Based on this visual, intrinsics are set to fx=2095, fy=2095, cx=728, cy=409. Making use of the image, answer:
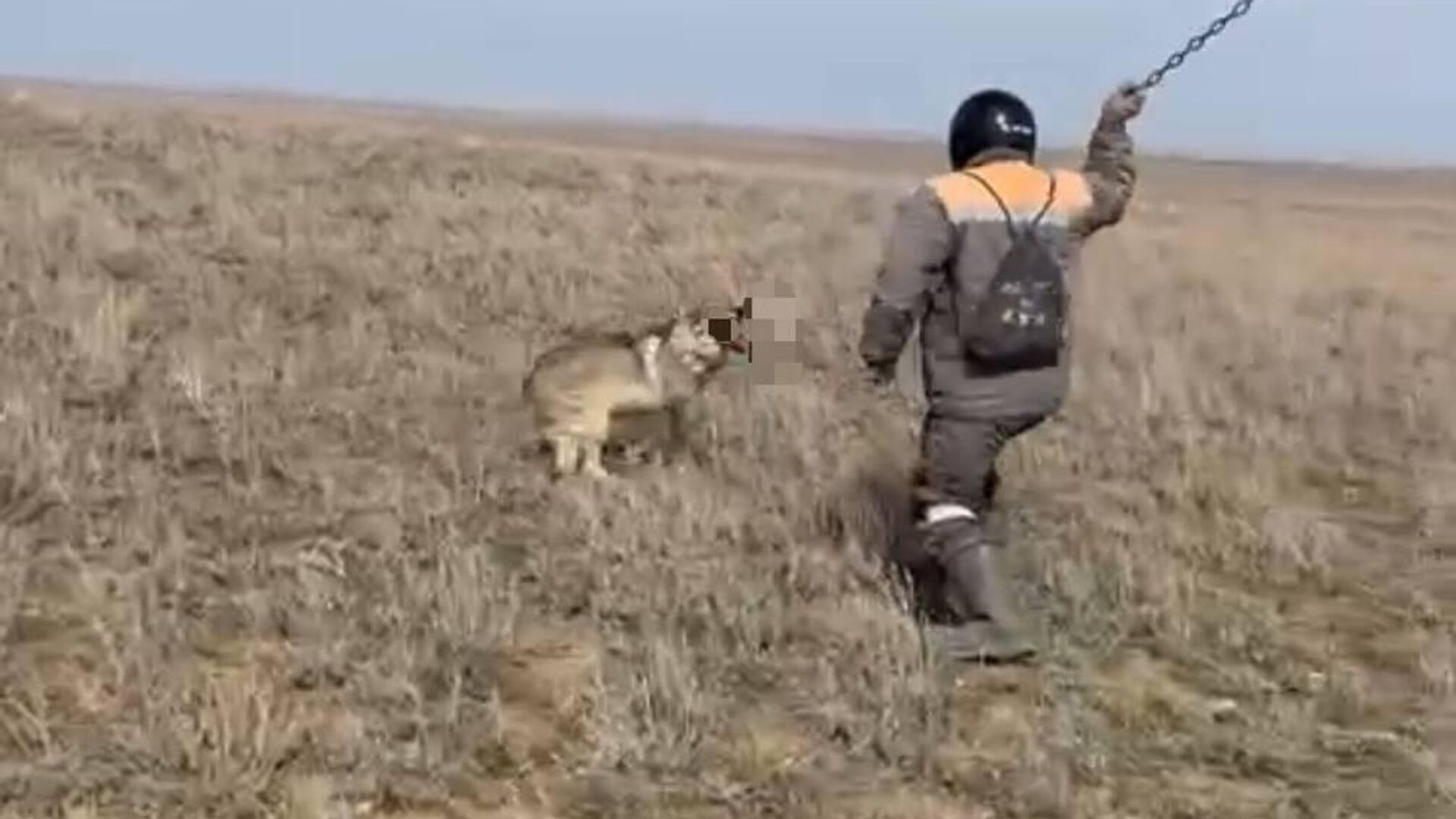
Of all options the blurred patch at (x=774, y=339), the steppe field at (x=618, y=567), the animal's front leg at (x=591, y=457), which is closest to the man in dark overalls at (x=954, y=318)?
the steppe field at (x=618, y=567)

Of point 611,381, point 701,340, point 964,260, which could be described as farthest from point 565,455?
point 964,260

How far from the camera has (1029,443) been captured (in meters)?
10.3

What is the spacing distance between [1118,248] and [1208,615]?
15.7m

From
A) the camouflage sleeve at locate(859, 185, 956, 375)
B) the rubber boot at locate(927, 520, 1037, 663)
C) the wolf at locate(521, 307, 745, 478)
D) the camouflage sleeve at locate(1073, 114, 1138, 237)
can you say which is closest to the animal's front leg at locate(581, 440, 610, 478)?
the wolf at locate(521, 307, 745, 478)

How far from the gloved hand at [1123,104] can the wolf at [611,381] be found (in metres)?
2.64

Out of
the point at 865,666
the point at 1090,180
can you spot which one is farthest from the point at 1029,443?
the point at 865,666

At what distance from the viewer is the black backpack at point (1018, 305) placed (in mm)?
6715

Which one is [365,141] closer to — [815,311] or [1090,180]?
[815,311]

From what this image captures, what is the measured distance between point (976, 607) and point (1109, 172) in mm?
1577

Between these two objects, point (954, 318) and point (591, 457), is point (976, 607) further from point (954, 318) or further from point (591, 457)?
point (591, 457)

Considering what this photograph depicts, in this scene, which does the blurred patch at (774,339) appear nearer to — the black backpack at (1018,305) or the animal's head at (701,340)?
the animal's head at (701,340)

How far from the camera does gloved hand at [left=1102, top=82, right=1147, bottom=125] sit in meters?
7.20

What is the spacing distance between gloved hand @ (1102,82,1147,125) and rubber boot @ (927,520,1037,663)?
149 cm

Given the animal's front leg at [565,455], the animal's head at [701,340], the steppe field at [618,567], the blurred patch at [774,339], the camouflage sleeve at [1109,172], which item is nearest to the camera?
the steppe field at [618,567]
